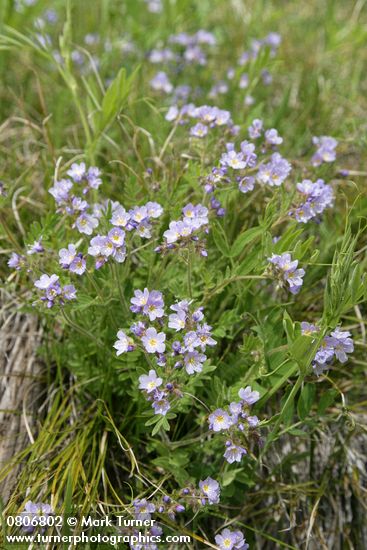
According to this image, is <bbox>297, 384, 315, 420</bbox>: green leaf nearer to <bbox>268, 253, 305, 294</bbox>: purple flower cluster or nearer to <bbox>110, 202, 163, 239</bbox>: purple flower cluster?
<bbox>268, 253, 305, 294</bbox>: purple flower cluster

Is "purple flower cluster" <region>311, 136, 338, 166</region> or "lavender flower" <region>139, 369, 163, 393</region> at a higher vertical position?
"purple flower cluster" <region>311, 136, 338, 166</region>

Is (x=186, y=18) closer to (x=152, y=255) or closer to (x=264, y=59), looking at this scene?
(x=264, y=59)

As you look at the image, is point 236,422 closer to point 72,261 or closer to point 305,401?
point 305,401

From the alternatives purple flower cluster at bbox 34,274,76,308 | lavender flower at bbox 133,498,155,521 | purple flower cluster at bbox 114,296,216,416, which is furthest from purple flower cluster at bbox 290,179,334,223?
lavender flower at bbox 133,498,155,521

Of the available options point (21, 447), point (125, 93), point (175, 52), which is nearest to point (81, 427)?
point (21, 447)

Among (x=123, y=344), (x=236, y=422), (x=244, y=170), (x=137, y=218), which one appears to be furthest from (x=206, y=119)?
(x=236, y=422)

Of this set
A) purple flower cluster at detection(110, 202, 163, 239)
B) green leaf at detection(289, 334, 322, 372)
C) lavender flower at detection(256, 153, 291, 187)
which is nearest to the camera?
green leaf at detection(289, 334, 322, 372)

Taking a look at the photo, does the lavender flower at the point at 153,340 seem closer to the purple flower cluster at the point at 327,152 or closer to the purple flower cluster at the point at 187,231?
the purple flower cluster at the point at 187,231
